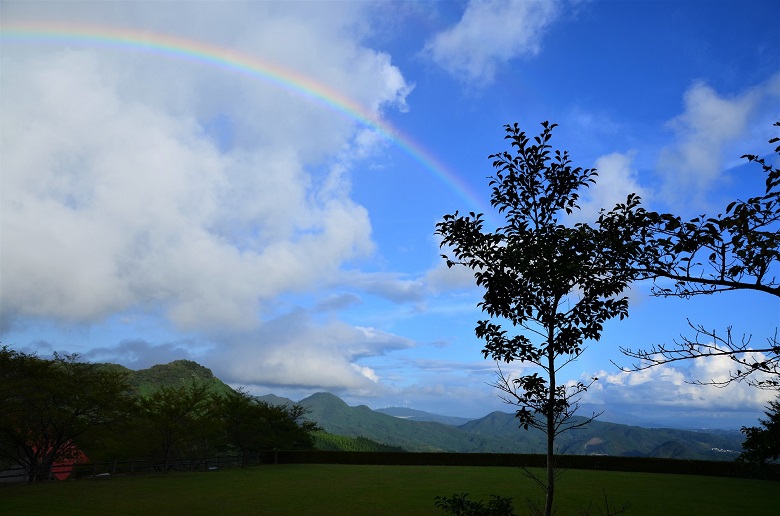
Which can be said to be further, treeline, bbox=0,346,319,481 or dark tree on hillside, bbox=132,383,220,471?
dark tree on hillside, bbox=132,383,220,471

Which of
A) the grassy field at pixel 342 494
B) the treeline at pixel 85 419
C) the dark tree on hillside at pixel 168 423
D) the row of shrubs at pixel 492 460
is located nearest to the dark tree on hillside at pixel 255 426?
the treeline at pixel 85 419

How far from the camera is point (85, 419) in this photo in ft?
124

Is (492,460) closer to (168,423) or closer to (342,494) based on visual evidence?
(168,423)

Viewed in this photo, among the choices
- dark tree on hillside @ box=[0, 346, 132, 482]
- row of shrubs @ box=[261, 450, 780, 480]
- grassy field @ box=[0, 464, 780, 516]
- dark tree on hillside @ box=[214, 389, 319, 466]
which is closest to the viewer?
grassy field @ box=[0, 464, 780, 516]

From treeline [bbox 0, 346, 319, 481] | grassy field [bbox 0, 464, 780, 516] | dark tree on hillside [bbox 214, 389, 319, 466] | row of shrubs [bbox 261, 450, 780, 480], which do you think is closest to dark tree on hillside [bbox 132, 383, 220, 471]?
treeline [bbox 0, 346, 319, 481]

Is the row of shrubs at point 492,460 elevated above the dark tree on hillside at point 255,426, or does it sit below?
below

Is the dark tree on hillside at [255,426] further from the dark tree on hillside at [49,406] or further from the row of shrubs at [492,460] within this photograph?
the dark tree on hillside at [49,406]

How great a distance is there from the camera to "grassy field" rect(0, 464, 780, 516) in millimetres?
22453

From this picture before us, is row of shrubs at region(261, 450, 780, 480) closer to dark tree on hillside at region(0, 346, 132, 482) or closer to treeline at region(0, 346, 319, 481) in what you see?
treeline at region(0, 346, 319, 481)

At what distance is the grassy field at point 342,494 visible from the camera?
22.5 m

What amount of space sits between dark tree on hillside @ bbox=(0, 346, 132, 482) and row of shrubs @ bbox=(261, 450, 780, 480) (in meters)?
21.7

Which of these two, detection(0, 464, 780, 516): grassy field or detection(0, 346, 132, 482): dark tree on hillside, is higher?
detection(0, 346, 132, 482): dark tree on hillside

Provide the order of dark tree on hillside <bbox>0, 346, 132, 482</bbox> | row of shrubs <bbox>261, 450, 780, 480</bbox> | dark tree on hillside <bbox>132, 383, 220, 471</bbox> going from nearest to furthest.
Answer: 1. dark tree on hillside <bbox>0, 346, 132, 482</bbox>
2. dark tree on hillside <bbox>132, 383, 220, 471</bbox>
3. row of shrubs <bbox>261, 450, 780, 480</bbox>

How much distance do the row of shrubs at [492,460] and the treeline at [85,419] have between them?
7.46m
